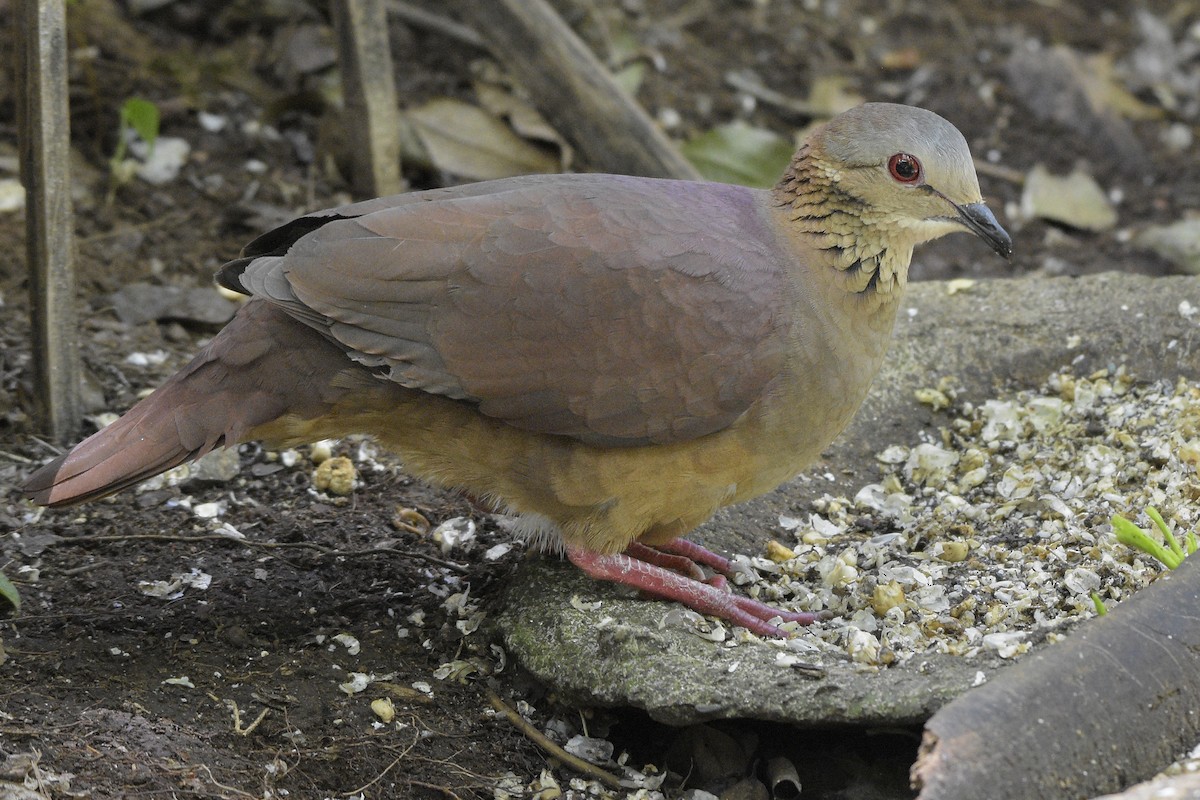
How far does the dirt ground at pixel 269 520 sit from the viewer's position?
2953 millimetres

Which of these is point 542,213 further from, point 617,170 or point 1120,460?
point 617,170

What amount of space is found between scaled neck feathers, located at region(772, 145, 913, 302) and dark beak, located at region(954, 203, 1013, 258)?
16 centimetres

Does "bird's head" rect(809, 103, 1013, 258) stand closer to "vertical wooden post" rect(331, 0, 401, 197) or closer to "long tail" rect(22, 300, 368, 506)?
"long tail" rect(22, 300, 368, 506)

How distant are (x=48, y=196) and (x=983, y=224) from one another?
98.9 inches

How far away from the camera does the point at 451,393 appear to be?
3.10m

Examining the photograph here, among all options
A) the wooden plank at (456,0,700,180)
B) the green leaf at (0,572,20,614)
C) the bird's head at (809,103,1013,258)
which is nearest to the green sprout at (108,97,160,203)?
the wooden plank at (456,0,700,180)

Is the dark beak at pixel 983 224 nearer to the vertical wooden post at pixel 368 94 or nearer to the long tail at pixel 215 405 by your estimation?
the long tail at pixel 215 405

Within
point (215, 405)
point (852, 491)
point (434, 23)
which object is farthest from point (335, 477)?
point (434, 23)

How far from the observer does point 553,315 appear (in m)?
3.11

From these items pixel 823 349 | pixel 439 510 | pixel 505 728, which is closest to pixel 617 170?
pixel 439 510

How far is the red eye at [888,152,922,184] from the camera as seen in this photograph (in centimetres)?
324

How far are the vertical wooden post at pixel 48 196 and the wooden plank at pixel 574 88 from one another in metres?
1.92

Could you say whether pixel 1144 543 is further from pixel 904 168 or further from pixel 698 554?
pixel 698 554

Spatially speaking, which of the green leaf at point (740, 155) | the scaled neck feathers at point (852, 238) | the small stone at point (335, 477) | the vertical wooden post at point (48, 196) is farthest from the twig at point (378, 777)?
the green leaf at point (740, 155)
